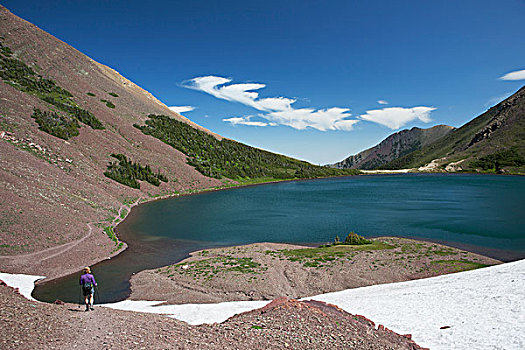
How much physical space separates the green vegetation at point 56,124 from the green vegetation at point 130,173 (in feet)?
35.1

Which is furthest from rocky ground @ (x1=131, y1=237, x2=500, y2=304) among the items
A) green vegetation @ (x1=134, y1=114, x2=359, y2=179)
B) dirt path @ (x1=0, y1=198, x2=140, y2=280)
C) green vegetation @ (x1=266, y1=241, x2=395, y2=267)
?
green vegetation @ (x1=134, y1=114, x2=359, y2=179)

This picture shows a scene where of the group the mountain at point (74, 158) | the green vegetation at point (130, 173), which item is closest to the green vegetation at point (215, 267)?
the mountain at point (74, 158)

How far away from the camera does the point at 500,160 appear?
146875mm

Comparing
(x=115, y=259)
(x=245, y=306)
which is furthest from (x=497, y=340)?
(x=115, y=259)

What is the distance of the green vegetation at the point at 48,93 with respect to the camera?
63562mm

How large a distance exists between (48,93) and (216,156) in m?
62.7

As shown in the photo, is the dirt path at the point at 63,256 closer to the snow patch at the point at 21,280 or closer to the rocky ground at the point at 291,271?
the snow patch at the point at 21,280

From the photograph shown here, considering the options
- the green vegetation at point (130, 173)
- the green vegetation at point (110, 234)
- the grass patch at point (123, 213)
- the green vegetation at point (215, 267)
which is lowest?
the green vegetation at point (215, 267)

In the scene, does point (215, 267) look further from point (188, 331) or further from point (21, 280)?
point (21, 280)

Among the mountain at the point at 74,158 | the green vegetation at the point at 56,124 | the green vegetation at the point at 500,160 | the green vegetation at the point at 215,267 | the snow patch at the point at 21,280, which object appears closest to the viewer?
the snow patch at the point at 21,280

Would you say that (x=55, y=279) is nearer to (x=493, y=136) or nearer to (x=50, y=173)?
(x=50, y=173)

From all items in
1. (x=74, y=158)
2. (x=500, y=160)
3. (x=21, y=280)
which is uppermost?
(x=74, y=158)

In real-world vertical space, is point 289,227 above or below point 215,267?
above

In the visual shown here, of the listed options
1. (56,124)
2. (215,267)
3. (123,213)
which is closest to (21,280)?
(215,267)
